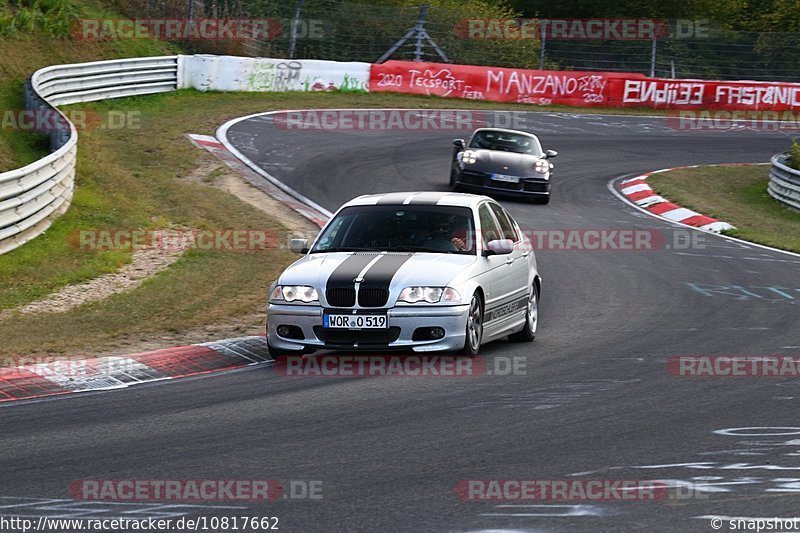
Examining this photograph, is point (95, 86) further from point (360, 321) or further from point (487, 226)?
point (360, 321)

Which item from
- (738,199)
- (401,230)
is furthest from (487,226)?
(738,199)

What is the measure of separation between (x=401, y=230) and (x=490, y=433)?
3.91 meters

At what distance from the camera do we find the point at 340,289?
10156 mm

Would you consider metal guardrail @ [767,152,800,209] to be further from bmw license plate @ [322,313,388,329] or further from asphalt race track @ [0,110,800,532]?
A: bmw license plate @ [322,313,388,329]

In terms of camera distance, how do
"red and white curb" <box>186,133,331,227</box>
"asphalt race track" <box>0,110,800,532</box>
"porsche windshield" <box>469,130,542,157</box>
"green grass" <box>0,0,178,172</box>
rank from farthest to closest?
"green grass" <box>0,0,178,172</box> < "porsche windshield" <box>469,130,542,157</box> < "red and white curb" <box>186,133,331,227</box> < "asphalt race track" <box>0,110,800,532</box>

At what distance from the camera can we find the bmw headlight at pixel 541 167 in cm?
A: 2280

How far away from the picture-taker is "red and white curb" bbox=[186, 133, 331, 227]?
2000cm

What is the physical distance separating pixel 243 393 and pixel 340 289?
1.46m

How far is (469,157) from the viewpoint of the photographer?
2278cm

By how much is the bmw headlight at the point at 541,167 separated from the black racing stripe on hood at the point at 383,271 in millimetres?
12372

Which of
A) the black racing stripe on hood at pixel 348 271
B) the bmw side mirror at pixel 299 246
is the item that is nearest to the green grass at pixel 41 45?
the bmw side mirror at pixel 299 246

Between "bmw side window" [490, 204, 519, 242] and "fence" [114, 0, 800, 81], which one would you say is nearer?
"bmw side window" [490, 204, 519, 242]

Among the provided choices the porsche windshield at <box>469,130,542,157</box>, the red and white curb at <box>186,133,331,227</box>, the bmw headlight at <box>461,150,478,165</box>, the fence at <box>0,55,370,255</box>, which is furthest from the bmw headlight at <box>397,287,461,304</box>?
→ the porsche windshield at <box>469,130,542,157</box>

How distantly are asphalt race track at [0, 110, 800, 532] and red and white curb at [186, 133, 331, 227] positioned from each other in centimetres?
683
